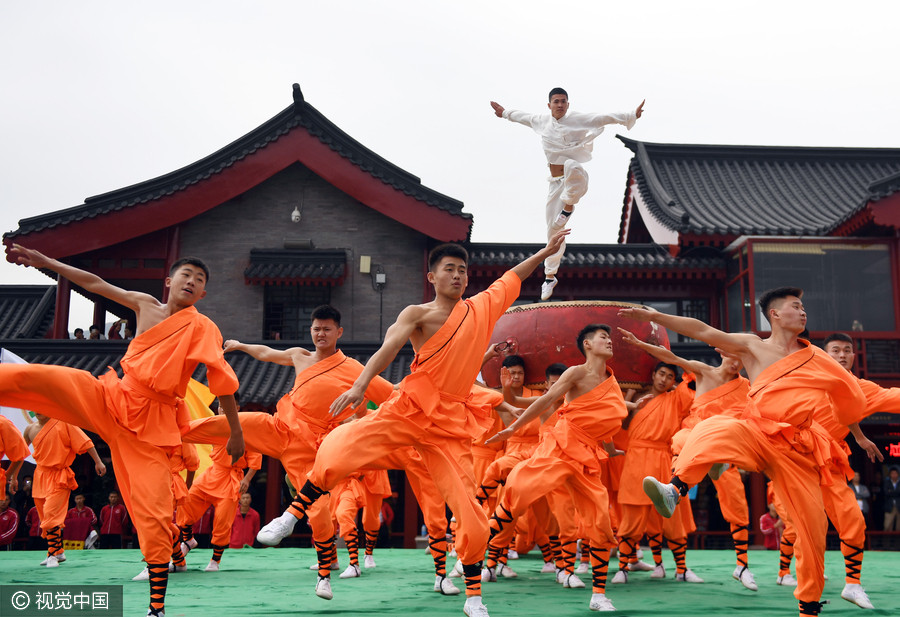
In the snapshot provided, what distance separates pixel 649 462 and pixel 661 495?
3.48 m

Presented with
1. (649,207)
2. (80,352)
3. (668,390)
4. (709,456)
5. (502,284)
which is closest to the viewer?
(709,456)

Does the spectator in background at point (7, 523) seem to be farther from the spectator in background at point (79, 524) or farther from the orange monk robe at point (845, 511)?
the orange monk robe at point (845, 511)

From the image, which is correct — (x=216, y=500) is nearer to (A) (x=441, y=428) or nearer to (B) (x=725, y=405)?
(A) (x=441, y=428)

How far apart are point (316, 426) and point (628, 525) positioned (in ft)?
9.57

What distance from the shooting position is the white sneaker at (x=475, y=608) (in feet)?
16.7

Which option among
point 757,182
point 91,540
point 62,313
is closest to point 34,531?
point 91,540

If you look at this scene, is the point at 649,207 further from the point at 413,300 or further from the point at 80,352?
the point at 80,352

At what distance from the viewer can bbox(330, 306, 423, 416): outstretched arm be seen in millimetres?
5086

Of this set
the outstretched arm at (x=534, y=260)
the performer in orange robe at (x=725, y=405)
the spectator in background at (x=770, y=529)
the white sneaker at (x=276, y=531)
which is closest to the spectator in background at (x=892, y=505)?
the spectator in background at (x=770, y=529)

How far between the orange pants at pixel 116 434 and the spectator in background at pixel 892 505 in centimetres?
1353

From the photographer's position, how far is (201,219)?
17047 millimetres

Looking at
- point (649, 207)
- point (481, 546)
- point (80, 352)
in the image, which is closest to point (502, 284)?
point (481, 546)

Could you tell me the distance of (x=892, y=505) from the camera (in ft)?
48.9

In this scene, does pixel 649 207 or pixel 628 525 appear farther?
pixel 649 207
